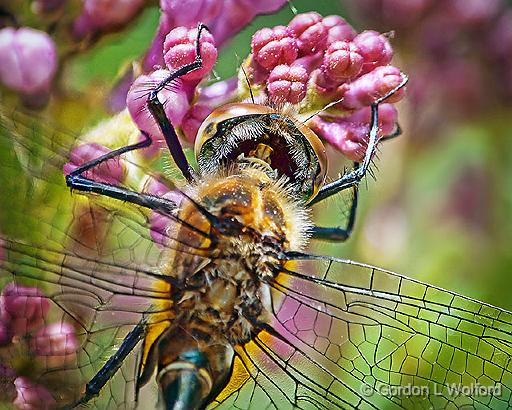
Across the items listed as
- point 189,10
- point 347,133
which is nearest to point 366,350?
point 347,133

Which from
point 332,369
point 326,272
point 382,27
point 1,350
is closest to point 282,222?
point 326,272

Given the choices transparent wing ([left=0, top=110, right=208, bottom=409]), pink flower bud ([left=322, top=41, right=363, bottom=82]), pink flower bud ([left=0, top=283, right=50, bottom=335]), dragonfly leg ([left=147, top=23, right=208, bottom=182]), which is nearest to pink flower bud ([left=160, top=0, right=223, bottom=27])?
dragonfly leg ([left=147, top=23, right=208, bottom=182])

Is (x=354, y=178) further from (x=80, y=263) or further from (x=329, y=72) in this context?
(x=80, y=263)

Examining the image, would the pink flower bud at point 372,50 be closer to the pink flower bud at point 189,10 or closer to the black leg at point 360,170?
the black leg at point 360,170

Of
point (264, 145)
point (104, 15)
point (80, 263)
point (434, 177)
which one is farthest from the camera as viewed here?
point (434, 177)

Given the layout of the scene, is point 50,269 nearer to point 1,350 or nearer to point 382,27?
point 1,350

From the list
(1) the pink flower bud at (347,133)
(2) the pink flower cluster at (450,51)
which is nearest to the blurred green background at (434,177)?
(2) the pink flower cluster at (450,51)
